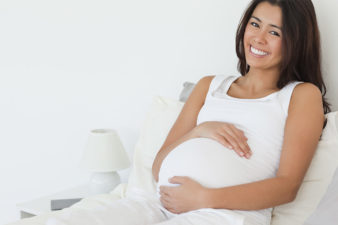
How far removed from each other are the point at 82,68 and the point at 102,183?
676 millimetres

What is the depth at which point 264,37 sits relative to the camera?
1.75 metres

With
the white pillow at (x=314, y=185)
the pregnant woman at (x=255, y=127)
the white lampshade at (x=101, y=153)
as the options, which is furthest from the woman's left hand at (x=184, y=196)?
the white lampshade at (x=101, y=153)

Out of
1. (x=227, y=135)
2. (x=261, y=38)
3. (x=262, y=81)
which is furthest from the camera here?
(x=262, y=81)

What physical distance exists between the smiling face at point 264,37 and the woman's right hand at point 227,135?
0.26 m

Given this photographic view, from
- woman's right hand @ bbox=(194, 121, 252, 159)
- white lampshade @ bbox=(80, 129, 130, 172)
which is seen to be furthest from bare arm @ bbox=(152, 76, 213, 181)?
white lampshade @ bbox=(80, 129, 130, 172)

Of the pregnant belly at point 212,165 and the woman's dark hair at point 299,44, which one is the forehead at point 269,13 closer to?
the woman's dark hair at point 299,44

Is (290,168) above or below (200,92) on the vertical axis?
below

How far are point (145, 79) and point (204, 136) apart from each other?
0.84m

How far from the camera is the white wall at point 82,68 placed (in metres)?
2.29

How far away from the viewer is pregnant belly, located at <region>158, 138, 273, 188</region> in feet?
5.16

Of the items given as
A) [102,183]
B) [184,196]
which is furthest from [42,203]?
[184,196]

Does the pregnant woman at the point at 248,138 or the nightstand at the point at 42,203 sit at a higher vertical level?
the pregnant woman at the point at 248,138

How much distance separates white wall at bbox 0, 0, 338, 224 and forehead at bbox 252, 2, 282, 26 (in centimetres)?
33

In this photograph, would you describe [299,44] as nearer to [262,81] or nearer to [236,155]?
[262,81]
